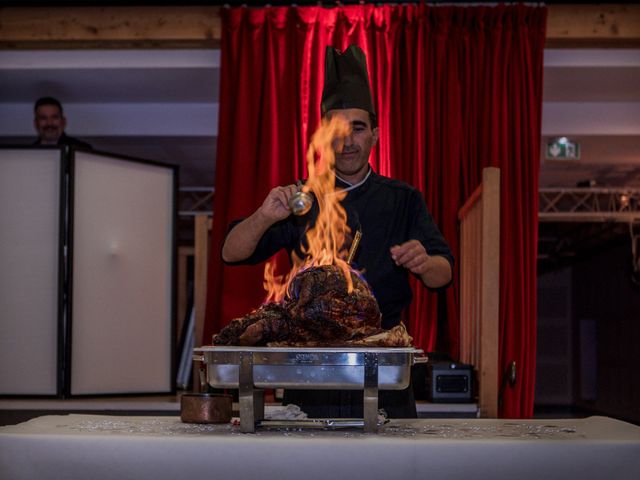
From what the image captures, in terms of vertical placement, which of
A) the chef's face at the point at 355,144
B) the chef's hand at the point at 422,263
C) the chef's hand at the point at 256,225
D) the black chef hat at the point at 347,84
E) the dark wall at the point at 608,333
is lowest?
the dark wall at the point at 608,333

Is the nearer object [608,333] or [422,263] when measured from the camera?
[422,263]

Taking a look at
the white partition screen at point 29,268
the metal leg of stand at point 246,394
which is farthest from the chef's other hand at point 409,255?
the white partition screen at point 29,268

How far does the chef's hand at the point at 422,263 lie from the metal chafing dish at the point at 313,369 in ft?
1.01

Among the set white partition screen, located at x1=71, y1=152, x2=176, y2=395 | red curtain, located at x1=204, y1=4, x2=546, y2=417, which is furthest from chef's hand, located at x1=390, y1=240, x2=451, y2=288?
red curtain, located at x1=204, y1=4, x2=546, y2=417

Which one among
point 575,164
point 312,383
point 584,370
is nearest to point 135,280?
point 312,383

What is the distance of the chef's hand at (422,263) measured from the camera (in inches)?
68.4

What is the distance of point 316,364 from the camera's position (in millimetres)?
1430

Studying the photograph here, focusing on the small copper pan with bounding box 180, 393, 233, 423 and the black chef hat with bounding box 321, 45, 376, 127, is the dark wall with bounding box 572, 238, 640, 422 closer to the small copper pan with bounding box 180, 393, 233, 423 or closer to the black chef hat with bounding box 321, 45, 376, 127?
the black chef hat with bounding box 321, 45, 376, 127

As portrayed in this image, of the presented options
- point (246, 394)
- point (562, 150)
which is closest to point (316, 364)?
point (246, 394)

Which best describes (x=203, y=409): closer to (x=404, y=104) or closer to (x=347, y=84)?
(x=347, y=84)

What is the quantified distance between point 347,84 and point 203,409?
940 millimetres

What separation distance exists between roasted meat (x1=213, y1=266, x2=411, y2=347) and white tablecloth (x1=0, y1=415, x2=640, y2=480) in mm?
236

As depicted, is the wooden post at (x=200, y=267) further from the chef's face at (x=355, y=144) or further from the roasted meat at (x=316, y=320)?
the roasted meat at (x=316, y=320)

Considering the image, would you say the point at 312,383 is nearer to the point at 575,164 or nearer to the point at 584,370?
the point at 575,164
